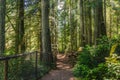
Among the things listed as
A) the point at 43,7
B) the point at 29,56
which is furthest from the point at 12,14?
the point at 29,56

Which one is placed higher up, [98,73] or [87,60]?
[87,60]

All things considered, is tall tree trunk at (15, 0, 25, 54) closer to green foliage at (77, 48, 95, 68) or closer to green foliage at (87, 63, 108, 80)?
green foliage at (77, 48, 95, 68)

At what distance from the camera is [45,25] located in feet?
45.0

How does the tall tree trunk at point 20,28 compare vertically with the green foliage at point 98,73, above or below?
above

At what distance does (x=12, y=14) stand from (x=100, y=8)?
7.54 meters

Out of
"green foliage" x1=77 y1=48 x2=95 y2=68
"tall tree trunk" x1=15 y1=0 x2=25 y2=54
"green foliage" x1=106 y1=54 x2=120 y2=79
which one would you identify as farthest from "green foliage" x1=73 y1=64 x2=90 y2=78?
"tall tree trunk" x1=15 y1=0 x2=25 y2=54

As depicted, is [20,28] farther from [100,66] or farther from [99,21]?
[100,66]

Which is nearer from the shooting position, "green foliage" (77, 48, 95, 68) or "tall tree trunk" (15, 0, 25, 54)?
"green foliage" (77, 48, 95, 68)

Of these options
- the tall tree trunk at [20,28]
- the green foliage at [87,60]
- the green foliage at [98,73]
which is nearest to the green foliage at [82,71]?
the green foliage at [98,73]

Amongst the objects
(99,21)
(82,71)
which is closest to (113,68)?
(82,71)

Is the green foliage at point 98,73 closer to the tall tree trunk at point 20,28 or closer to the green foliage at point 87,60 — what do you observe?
the green foliage at point 87,60

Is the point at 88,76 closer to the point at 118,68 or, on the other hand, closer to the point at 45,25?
the point at 118,68

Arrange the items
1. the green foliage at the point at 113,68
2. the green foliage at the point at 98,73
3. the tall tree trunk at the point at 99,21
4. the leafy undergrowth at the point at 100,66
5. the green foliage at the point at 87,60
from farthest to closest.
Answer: the tall tree trunk at the point at 99,21, the green foliage at the point at 87,60, the green foliage at the point at 98,73, the leafy undergrowth at the point at 100,66, the green foliage at the point at 113,68

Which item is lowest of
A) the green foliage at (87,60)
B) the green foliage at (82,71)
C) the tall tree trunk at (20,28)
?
the green foliage at (82,71)
